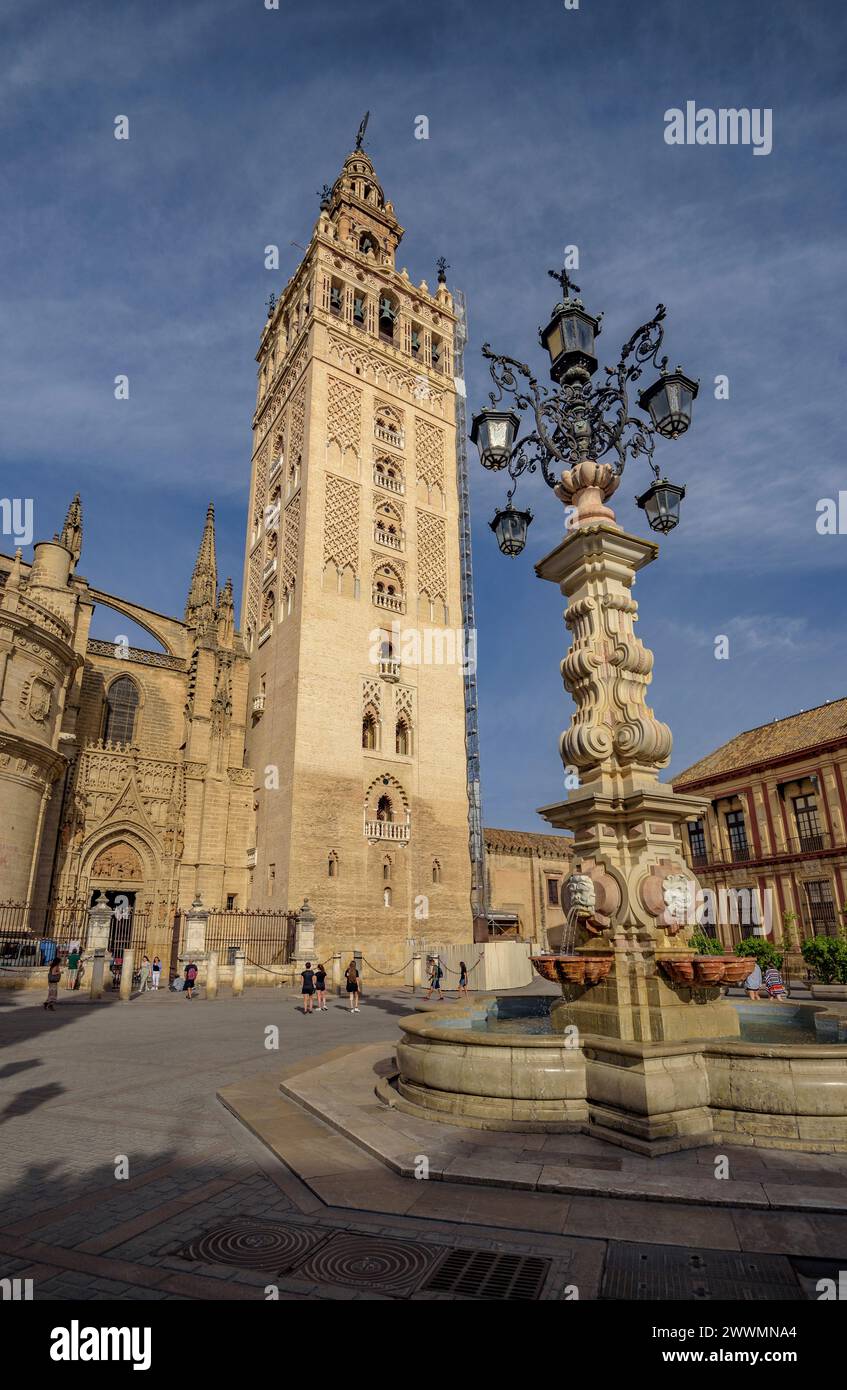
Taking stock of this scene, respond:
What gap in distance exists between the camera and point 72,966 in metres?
19.7

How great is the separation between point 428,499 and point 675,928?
29.9 meters

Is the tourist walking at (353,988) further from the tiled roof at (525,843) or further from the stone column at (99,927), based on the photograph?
the tiled roof at (525,843)

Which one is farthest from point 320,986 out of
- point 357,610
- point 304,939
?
point 357,610

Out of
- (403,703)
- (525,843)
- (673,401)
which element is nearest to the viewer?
(673,401)

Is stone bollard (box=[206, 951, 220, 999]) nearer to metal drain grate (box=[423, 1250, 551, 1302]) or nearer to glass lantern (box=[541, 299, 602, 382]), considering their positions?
glass lantern (box=[541, 299, 602, 382])

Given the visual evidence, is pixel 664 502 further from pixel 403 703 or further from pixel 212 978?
pixel 403 703

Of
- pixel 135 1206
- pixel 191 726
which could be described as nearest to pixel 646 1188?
pixel 135 1206

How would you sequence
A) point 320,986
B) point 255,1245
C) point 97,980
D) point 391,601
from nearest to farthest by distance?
point 255,1245
point 320,986
point 97,980
point 391,601

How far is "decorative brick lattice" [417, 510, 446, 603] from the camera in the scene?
→ 31812 mm

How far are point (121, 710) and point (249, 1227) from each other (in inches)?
1172

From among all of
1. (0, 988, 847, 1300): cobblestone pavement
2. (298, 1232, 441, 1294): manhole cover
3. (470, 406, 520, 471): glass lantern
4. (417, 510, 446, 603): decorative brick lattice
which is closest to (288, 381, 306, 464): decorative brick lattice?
(417, 510, 446, 603): decorative brick lattice

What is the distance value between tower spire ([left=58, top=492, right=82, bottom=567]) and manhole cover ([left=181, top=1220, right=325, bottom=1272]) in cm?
3183
